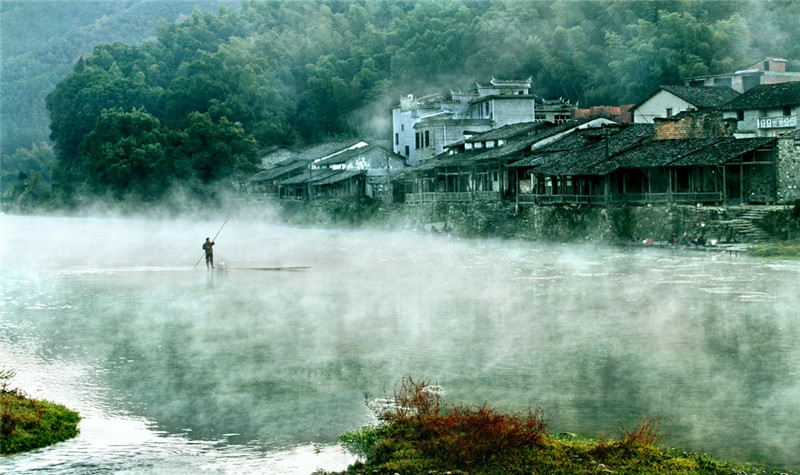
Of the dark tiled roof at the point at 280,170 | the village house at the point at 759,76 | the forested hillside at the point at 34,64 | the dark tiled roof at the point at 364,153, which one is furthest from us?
the forested hillside at the point at 34,64

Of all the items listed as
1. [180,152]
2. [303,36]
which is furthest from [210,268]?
[303,36]

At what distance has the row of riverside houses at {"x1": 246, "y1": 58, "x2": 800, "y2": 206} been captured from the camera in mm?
33656

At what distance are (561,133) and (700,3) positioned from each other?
3583 centimetres

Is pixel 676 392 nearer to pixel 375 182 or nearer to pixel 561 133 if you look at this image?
pixel 561 133

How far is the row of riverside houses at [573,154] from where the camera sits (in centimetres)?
3366

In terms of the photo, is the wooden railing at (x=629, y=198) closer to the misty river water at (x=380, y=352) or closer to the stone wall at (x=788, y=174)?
the stone wall at (x=788, y=174)

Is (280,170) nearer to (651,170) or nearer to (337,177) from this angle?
(337,177)

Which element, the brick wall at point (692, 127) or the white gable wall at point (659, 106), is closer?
the brick wall at point (692, 127)

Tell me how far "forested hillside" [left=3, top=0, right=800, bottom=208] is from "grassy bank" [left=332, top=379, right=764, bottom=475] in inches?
2332

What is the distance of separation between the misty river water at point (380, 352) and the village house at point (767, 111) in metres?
14.1

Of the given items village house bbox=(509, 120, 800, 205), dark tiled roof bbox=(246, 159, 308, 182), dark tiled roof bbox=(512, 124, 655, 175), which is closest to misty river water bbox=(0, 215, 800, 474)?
village house bbox=(509, 120, 800, 205)

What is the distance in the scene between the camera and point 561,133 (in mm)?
47906

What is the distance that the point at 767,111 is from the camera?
42062mm

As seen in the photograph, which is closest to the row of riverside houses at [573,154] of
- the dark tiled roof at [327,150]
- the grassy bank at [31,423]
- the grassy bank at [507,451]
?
the dark tiled roof at [327,150]
